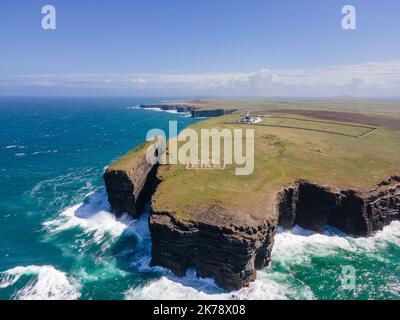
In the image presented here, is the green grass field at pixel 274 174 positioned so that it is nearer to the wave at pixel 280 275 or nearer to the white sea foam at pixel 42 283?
the wave at pixel 280 275

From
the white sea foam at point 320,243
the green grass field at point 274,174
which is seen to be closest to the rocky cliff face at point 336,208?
the white sea foam at point 320,243

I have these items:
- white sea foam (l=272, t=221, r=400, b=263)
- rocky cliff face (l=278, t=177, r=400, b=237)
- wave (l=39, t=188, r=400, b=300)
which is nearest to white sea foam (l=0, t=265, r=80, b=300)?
wave (l=39, t=188, r=400, b=300)

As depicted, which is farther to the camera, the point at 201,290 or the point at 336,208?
the point at 336,208

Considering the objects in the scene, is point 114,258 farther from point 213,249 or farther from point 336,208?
point 336,208

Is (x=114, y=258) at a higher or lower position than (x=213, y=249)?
lower

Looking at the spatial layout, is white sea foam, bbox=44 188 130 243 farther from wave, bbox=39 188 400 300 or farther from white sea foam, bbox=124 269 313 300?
white sea foam, bbox=124 269 313 300

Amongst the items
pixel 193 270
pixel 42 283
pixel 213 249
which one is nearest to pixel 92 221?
pixel 42 283
